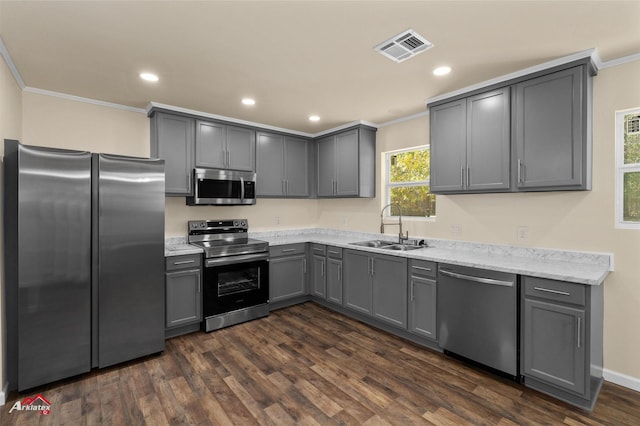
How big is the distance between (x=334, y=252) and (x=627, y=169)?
2.92 meters

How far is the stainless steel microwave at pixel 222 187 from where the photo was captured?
377 cm

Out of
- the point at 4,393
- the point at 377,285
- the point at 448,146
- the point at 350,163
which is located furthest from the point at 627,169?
the point at 4,393

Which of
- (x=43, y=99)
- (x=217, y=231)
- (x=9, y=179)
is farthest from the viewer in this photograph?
(x=217, y=231)

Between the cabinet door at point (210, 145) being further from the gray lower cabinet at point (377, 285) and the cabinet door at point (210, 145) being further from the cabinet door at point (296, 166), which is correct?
the gray lower cabinet at point (377, 285)

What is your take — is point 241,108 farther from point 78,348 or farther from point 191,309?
point 78,348

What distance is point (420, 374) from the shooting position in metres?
2.64

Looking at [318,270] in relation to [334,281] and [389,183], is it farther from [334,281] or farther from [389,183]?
[389,183]

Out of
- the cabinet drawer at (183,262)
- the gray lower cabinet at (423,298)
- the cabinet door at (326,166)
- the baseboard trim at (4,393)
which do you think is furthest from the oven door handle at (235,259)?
the gray lower cabinet at (423,298)

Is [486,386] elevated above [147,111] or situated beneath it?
situated beneath

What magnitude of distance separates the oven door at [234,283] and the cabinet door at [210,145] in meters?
1.24

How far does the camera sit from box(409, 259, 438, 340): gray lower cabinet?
3.02m

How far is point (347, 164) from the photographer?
446 cm

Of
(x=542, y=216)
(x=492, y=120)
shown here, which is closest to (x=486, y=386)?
(x=542, y=216)

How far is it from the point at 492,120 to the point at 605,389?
2.38 metres
